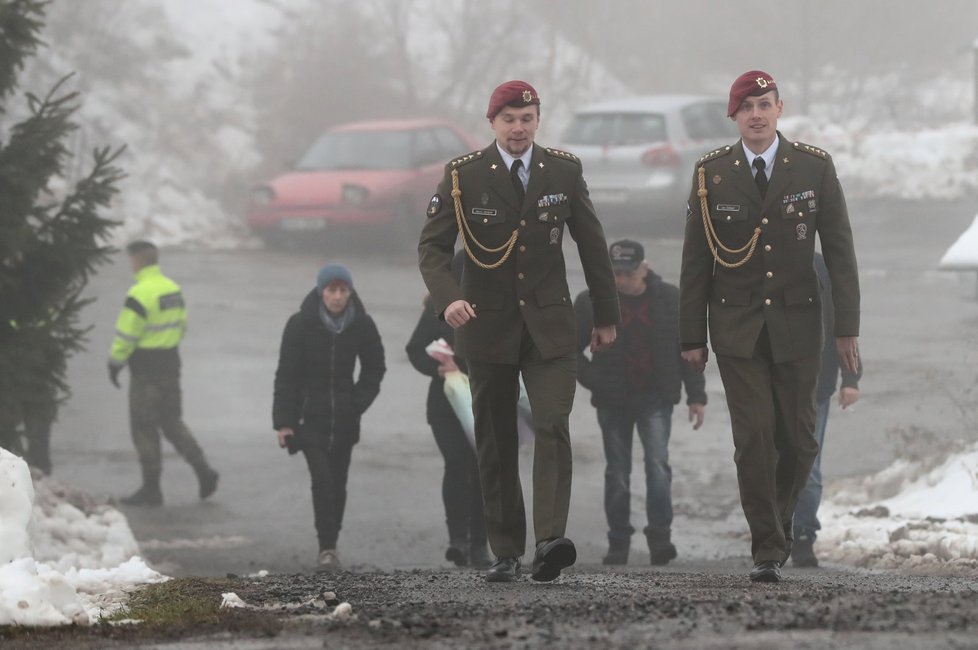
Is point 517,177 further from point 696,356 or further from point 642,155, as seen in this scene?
point 642,155

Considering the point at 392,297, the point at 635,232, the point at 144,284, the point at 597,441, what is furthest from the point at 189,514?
the point at 635,232

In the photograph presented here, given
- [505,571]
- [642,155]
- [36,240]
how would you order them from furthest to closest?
[642,155] < [36,240] < [505,571]

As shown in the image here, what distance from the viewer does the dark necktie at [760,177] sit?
7.28m

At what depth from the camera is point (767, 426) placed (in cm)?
736

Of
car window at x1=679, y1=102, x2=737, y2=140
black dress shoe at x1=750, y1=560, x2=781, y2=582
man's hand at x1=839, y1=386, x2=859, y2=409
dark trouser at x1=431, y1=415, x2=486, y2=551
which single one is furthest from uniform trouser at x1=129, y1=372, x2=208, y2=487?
car window at x1=679, y1=102, x2=737, y2=140

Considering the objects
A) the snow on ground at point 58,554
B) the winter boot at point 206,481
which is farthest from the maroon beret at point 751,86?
the winter boot at point 206,481

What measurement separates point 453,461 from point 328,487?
27.3 inches

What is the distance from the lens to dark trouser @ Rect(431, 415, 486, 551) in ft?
34.4

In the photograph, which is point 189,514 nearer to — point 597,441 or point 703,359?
point 597,441

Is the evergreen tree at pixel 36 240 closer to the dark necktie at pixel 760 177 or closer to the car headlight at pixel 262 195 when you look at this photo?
the dark necktie at pixel 760 177

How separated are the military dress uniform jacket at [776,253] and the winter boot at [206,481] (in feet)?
20.2

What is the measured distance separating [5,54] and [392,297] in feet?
32.3

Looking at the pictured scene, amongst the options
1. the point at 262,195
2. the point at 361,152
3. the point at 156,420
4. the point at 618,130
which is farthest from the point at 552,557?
the point at 361,152

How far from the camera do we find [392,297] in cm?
2019
